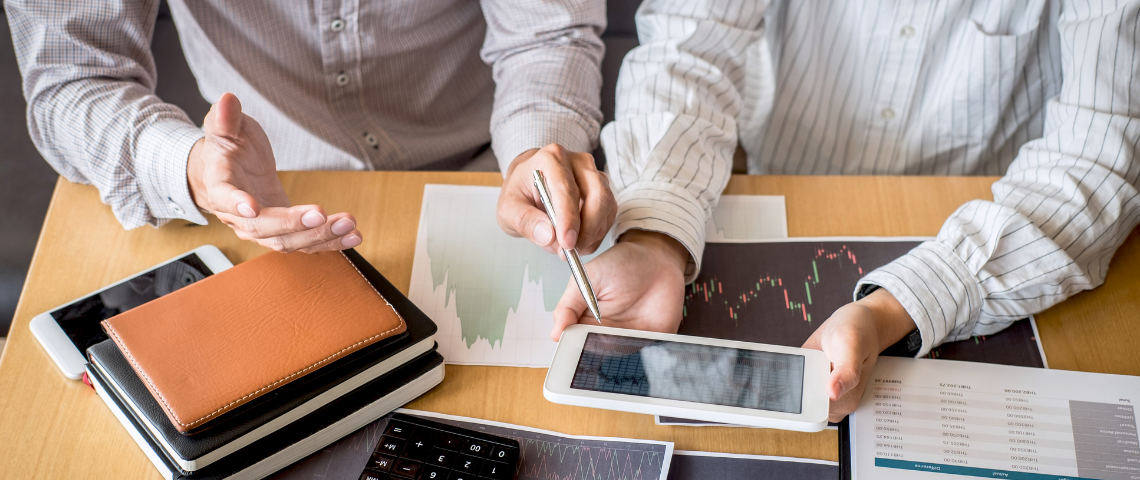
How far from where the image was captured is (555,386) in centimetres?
56

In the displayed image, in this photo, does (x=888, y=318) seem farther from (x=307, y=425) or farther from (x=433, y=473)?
(x=307, y=425)

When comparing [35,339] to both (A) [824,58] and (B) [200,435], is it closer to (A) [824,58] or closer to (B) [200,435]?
(B) [200,435]

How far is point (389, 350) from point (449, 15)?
0.74 m

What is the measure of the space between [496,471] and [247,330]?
256 mm

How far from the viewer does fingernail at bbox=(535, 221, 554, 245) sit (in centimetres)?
64

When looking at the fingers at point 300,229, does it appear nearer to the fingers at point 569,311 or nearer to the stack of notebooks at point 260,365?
the stack of notebooks at point 260,365

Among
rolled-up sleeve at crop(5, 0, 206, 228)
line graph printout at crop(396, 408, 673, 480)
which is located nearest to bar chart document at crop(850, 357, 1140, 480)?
line graph printout at crop(396, 408, 673, 480)

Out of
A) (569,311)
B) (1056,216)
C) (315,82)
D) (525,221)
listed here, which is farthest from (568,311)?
(315,82)

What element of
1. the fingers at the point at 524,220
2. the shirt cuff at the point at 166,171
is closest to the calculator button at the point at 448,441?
the fingers at the point at 524,220

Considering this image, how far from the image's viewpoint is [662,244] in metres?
0.73

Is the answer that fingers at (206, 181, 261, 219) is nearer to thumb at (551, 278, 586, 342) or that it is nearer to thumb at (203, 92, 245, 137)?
thumb at (203, 92, 245, 137)

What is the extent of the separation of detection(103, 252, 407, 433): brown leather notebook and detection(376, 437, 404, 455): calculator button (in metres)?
0.08

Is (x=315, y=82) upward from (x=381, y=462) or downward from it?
upward

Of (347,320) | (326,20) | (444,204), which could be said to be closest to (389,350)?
(347,320)
